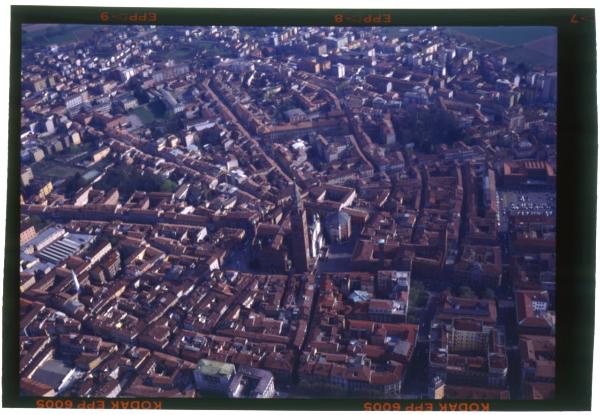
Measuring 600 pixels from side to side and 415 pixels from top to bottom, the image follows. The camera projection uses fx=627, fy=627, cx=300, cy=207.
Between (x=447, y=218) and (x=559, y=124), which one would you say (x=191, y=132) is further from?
(x=559, y=124)

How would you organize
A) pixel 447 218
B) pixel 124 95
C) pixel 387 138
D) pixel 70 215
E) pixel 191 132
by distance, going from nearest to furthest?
1. pixel 447 218
2. pixel 70 215
3. pixel 387 138
4. pixel 191 132
5. pixel 124 95

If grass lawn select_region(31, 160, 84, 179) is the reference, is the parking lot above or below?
below

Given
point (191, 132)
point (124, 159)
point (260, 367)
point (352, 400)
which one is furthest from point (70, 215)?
point (352, 400)

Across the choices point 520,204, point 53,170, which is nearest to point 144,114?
point 53,170

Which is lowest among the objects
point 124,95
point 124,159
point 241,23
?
point 124,159

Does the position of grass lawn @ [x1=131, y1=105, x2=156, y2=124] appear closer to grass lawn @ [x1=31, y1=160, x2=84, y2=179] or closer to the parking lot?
grass lawn @ [x1=31, y1=160, x2=84, y2=179]

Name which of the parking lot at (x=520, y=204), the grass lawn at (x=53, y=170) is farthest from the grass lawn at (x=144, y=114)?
the parking lot at (x=520, y=204)

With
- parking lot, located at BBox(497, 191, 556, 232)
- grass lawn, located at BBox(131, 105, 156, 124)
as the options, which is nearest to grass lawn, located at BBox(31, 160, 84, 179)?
grass lawn, located at BBox(131, 105, 156, 124)

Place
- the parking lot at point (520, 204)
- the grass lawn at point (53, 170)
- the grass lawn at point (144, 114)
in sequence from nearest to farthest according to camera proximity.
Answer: the parking lot at point (520, 204)
the grass lawn at point (53, 170)
the grass lawn at point (144, 114)

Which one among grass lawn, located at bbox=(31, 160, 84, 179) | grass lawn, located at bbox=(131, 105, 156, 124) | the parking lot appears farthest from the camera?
grass lawn, located at bbox=(131, 105, 156, 124)

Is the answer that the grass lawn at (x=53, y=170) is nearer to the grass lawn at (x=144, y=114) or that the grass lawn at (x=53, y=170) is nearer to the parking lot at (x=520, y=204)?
the grass lawn at (x=144, y=114)

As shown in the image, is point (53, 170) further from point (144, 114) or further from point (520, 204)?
point (520, 204)
